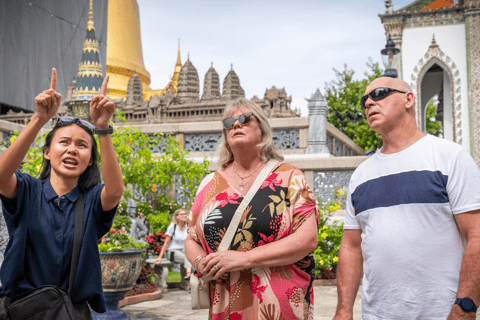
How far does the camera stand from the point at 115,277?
575 centimetres

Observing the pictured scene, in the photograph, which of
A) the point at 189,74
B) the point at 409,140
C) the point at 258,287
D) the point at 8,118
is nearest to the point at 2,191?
the point at 258,287

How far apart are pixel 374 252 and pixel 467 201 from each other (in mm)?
516

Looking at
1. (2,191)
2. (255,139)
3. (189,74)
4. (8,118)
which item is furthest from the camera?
(189,74)

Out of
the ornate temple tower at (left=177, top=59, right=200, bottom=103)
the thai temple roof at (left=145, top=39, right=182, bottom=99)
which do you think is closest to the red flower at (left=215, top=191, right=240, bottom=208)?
the ornate temple tower at (left=177, top=59, right=200, bottom=103)

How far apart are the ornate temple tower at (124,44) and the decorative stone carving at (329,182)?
89.2 feet

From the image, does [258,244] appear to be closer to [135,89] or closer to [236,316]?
[236,316]

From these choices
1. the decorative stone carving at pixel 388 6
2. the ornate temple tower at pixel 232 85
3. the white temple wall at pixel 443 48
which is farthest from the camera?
the ornate temple tower at pixel 232 85

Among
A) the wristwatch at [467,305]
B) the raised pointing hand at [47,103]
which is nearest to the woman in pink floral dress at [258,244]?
the wristwatch at [467,305]

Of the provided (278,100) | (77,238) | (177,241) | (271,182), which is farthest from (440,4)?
(77,238)

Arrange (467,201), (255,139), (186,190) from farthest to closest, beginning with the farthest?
(186,190) < (255,139) < (467,201)

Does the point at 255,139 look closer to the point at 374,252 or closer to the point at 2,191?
the point at 374,252

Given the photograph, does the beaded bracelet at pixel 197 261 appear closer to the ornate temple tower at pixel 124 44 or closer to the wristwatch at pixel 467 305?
the wristwatch at pixel 467 305

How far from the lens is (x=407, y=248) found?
2.32 meters

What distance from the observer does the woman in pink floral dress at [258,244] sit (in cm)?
258
